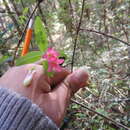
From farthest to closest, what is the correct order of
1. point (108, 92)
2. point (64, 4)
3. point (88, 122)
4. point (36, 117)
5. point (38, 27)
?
1. point (64, 4)
2. point (108, 92)
3. point (88, 122)
4. point (38, 27)
5. point (36, 117)

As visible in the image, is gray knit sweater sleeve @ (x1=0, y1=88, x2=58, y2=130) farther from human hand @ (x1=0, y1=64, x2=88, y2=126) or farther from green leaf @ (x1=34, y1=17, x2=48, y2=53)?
green leaf @ (x1=34, y1=17, x2=48, y2=53)

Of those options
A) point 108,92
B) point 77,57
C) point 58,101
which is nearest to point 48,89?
point 58,101

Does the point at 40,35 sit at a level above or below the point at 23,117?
above

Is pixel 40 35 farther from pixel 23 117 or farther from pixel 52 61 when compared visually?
pixel 23 117

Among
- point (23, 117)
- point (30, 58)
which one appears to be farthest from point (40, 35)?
point (23, 117)

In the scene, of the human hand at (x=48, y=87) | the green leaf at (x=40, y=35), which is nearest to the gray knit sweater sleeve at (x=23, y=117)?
the human hand at (x=48, y=87)

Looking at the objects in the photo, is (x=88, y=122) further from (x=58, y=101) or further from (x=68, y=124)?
(x=58, y=101)

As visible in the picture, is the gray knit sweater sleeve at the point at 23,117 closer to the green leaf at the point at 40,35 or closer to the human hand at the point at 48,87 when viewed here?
the human hand at the point at 48,87
